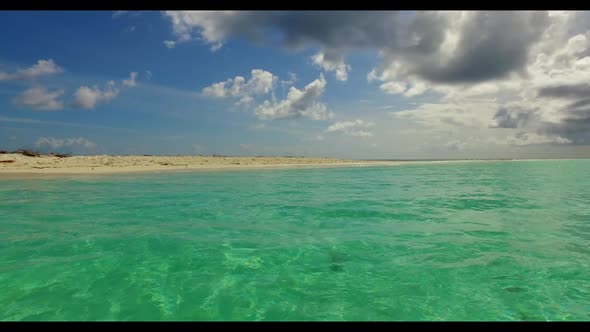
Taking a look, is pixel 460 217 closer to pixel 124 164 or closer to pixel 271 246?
pixel 271 246

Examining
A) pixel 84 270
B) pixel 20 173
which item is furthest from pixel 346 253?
pixel 20 173

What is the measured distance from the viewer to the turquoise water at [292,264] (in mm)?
4539

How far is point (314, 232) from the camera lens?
8.96 m

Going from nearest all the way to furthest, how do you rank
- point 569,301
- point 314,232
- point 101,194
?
1. point 569,301
2. point 314,232
3. point 101,194

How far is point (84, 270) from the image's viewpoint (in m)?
5.94

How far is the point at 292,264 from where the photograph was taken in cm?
637

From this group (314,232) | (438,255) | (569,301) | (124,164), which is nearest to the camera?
(569,301)

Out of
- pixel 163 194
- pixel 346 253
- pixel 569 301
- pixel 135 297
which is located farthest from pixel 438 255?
pixel 163 194

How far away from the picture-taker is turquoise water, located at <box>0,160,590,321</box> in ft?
14.9

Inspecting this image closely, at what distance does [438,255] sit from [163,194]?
13.1 m

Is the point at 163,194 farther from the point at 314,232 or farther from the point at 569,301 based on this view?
the point at 569,301

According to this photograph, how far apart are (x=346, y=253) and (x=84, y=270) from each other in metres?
4.93
